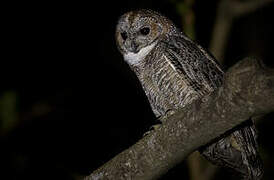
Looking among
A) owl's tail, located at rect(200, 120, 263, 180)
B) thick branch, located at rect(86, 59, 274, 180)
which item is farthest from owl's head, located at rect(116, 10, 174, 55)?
thick branch, located at rect(86, 59, 274, 180)

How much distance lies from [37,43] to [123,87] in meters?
1.31

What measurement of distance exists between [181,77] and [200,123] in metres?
0.99

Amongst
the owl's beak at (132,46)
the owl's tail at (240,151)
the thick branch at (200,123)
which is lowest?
the owl's tail at (240,151)

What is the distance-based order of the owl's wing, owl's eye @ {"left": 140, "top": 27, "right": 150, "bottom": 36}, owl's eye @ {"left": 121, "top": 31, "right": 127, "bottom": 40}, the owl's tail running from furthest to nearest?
1. owl's eye @ {"left": 121, "top": 31, "right": 127, "bottom": 40}
2. owl's eye @ {"left": 140, "top": 27, "right": 150, "bottom": 36}
3. the owl's wing
4. the owl's tail

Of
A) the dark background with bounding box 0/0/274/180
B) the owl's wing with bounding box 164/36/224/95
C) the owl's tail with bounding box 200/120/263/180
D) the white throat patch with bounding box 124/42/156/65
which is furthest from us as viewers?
the dark background with bounding box 0/0/274/180

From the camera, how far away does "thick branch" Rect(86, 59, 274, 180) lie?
5.93 ft

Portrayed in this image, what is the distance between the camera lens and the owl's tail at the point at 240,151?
2.84 m

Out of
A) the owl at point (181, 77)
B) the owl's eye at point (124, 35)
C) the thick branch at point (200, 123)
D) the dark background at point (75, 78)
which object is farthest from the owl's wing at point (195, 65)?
the dark background at point (75, 78)

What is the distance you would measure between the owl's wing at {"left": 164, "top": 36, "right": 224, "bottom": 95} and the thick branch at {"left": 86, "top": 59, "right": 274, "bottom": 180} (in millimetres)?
763

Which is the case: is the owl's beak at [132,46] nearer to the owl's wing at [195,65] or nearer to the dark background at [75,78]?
the owl's wing at [195,65]

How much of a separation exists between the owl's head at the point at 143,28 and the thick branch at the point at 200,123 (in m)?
1.26

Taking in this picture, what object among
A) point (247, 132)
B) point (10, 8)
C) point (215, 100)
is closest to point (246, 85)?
point (215, 100)

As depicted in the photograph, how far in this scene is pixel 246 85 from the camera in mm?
1833

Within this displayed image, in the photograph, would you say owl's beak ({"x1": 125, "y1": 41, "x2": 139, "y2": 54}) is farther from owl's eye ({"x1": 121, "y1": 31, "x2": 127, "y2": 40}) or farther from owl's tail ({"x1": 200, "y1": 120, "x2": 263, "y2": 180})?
owl's tail ({"x1": 200, "y1": 120, "x2": 263, "y2": 180})
